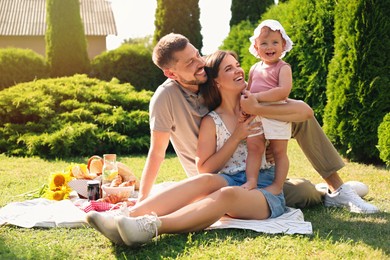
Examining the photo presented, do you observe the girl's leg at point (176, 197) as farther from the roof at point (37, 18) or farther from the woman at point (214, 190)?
the roof at point (37, 18)

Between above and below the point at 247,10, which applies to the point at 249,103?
below

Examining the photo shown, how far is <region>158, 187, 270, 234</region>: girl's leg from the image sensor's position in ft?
11.8

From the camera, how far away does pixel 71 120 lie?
9.84 meters

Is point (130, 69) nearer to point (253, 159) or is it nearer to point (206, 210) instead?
point (253, 159)

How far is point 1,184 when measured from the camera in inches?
256

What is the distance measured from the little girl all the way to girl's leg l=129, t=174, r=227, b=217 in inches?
12.0

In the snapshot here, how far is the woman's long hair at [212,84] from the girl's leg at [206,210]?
2.54ft

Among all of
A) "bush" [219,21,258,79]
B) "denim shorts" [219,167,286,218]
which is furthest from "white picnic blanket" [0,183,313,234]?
"bush" [219,21,258,79]

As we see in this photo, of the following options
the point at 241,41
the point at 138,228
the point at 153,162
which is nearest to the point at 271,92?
the point at 153,162

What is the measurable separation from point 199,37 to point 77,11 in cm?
337

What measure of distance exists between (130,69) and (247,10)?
3516 millimetres

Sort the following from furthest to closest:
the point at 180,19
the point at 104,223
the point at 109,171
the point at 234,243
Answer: the point at 180,19 < the point at 109,171 < the point at 234,243 < the point at 104,223

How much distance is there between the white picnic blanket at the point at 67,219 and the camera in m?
3.85

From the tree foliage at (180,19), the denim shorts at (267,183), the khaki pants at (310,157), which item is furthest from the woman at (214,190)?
the tree foliage at (180,19)
